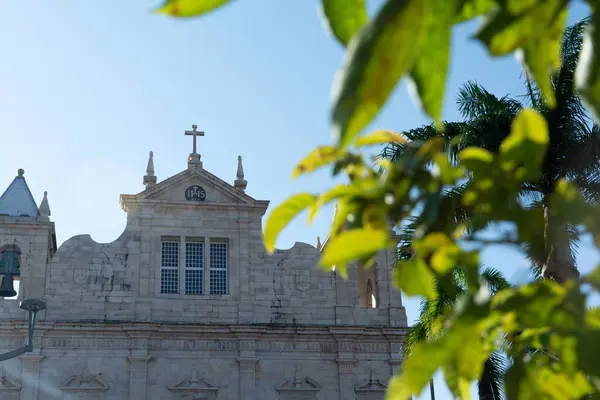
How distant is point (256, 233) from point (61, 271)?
217 inches

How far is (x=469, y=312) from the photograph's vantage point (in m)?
1.65

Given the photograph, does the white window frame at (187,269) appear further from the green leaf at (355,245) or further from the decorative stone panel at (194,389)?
the green leaf at (355,245)

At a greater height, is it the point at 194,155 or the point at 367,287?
the point at 194,155

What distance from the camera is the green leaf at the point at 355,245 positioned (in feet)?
5.48

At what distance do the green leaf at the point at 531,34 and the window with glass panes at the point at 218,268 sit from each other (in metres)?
25.3

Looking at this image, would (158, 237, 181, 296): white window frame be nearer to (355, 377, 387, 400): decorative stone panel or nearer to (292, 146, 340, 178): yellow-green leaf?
(355, 377, 387, 400): decorative stone panel

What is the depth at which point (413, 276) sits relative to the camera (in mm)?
1891

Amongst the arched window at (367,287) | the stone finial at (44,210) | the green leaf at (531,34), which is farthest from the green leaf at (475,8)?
the arched window at (367,287)

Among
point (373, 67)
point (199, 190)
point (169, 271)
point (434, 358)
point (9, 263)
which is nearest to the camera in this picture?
point (373, 67)

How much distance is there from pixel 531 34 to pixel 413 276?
23.5 inches

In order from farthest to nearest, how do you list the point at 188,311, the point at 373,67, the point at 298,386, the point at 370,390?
1. the point at 188,311
2. the point at 370,390
3. the point at 298,386
4. the point at 373,67

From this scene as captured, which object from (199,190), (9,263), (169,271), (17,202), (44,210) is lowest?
(9,263)

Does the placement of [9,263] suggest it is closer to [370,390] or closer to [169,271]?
[169,271]

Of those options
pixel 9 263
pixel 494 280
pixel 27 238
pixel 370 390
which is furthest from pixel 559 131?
pixel 27 238
